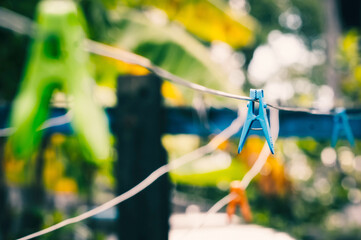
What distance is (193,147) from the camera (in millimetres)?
5367

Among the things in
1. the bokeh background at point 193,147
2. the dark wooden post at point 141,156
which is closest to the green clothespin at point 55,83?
the dark wooden post at point 141,156

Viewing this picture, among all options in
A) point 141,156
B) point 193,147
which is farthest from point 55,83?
point 193,147

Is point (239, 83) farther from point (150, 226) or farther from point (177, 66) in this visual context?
point (150, 226)

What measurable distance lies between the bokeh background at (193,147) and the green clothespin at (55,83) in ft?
1.10

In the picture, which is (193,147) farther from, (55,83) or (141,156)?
(55,83)

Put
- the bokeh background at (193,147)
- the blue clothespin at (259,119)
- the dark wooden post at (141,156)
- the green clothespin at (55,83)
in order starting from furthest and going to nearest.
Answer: the bokeh background at (193,147)
the dark wooden post at (141,156)
the green clothespin at (55,83)
the blue clothespin at (259,119)

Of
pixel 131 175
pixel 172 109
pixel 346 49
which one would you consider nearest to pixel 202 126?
pixel 172 109

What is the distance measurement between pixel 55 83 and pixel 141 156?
0.95ft

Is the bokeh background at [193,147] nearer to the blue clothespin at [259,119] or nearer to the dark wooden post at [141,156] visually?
the dark wooden post at [141,156]

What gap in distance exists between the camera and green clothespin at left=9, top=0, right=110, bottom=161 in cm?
94

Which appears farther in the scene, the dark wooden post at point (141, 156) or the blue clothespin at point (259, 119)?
the dark wooden post at point (141, 156)

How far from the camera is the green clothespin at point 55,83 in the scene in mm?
945

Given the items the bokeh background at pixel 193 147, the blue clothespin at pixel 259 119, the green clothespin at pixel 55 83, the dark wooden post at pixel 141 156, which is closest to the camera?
the blue clothespin at pixel 259 119

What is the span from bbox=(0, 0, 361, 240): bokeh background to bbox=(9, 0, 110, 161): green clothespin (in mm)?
336
